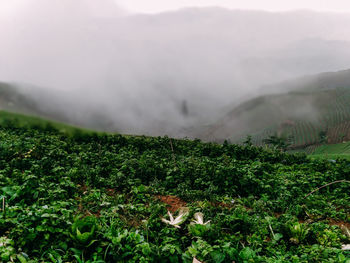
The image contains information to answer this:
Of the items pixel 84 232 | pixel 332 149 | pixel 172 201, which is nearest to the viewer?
pixel 84 232

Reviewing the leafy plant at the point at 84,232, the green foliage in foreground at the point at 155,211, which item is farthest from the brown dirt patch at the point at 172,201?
the leafy plant at the point at 84,232

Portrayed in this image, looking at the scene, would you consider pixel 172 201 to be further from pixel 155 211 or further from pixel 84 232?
pixel 84 232

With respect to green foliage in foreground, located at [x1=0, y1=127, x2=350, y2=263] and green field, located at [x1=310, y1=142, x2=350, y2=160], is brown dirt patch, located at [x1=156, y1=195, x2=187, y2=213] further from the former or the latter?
green field, located at [x1=310, y1=142, x2=350, y2=160]

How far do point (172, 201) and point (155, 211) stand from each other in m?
0.92

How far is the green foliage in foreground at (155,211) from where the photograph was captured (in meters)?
2.14

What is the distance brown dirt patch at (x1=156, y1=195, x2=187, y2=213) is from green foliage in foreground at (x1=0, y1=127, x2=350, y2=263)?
10cm

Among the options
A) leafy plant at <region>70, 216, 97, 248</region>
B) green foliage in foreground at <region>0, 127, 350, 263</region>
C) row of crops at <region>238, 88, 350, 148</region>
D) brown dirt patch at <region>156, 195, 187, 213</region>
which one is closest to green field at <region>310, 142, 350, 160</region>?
row of crops at <region>238, 88, 350, 148</region>

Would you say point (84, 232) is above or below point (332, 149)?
above

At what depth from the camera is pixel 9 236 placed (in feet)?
7.10

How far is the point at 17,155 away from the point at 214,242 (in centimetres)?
443

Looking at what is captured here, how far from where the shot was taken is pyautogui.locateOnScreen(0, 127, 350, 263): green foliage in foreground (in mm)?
2137

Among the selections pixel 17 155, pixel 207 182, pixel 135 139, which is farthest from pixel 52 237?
pixel 135 139

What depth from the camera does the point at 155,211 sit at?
3.07 meters

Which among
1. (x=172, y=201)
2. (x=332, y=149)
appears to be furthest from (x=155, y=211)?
(x=332, y=149)
